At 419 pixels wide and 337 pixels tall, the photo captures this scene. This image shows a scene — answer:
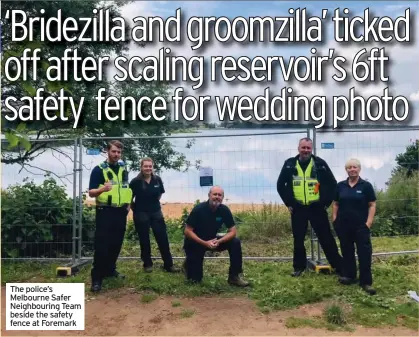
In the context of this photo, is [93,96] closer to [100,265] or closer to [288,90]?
[100,265]

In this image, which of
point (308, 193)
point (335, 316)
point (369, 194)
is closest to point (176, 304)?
point (335, 316)

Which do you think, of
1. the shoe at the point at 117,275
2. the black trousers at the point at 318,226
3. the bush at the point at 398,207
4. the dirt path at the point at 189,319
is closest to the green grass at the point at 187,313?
the dirt path at the point at 189,319

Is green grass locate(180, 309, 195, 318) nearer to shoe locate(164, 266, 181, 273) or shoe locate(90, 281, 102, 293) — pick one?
shoe locate(90, 281, 102, 293)

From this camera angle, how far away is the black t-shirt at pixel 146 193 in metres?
6.09

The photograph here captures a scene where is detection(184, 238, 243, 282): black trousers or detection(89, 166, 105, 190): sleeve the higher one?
detection(89, 166, 105, 190): sleeve

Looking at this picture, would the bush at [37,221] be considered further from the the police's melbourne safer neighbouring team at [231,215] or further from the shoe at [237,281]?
the shoe at [237,281]

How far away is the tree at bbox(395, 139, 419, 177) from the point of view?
297 inches

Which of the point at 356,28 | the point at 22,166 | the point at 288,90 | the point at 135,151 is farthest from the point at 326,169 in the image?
the point at 22,166

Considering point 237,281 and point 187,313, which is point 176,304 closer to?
point 187,313

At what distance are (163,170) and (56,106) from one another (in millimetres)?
2508

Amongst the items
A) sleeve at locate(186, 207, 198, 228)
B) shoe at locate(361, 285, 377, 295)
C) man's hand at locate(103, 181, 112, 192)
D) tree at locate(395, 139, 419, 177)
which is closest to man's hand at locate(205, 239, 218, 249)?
sleeve at locate(186, 207, 198, 228)

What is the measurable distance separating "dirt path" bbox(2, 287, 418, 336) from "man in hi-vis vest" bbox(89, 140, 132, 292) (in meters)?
0.46

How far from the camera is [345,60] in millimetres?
5027

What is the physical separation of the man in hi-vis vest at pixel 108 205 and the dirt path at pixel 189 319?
460 mm
